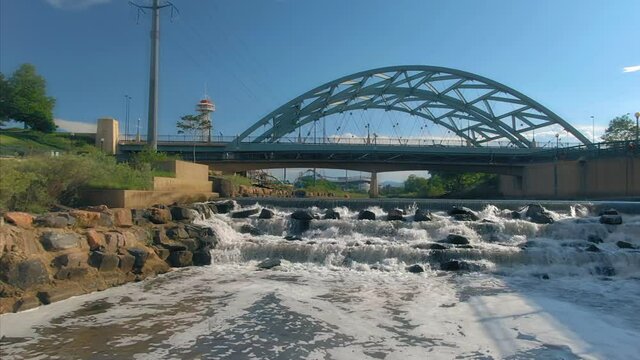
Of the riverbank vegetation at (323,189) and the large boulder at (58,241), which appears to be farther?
the riverbank vegetation at (323,189)

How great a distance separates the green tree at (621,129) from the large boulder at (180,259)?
7774cm

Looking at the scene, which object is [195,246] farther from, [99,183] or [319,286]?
[319,286]

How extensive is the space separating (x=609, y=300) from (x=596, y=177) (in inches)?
1447

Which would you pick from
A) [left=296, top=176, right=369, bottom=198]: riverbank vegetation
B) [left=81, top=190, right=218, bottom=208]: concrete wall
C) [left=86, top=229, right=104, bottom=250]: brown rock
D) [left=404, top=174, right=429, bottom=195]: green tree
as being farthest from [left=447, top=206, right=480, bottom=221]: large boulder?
[left=404, top=174, right=429, bottom=195]: green tree

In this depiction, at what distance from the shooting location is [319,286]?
14.3 metres

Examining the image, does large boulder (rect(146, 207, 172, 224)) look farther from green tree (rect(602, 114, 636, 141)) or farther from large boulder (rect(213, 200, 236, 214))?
green tree (rect(602, 114, 636, 141))

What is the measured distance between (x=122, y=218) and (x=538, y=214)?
17377 millimetres

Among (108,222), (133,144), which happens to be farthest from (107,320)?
(133,144)

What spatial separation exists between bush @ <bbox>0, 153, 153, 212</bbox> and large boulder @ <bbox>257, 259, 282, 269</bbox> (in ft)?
24.1

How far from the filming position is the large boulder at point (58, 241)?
13.7m

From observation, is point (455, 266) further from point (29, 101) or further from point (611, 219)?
point (29, 101)

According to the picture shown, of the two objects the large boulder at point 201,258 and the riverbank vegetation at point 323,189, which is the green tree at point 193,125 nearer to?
the riverbank vegetation at point 323,189

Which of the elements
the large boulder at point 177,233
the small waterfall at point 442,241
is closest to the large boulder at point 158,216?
the large boulder at point 177,233

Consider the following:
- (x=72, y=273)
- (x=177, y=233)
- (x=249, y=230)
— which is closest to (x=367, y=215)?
(x=249, y=230)
